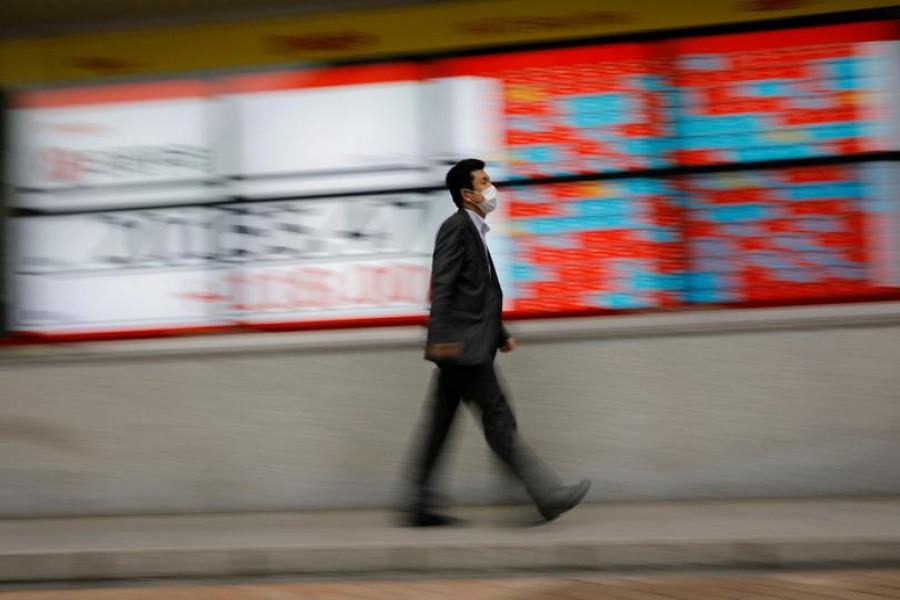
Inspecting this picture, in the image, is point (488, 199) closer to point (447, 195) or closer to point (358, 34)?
point (447, 195)

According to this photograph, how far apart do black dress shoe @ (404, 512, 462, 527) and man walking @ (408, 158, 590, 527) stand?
0.8 inches

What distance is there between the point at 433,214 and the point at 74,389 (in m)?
2.50

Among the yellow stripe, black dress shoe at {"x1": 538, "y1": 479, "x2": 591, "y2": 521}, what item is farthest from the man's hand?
the yellow stripe

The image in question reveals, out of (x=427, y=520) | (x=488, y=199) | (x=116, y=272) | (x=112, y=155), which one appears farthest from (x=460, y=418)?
(x=112, y=155)

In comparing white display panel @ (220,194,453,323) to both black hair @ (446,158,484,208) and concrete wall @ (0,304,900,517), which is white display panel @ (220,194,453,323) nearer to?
concrete wall @ (0,304,900,517)

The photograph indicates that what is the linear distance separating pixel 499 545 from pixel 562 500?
1.50ft

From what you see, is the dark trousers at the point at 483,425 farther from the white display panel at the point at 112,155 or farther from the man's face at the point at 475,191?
the white display panel at the point at 112,155

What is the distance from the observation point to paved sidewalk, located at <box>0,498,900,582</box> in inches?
182

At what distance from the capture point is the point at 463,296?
201 inches

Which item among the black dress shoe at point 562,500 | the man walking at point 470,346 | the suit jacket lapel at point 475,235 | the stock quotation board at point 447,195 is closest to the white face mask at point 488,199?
the man walking at point 470,346

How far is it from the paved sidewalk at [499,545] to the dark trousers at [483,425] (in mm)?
249

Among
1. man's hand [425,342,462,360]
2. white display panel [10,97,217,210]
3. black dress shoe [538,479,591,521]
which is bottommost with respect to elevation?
black dress shoe [538,479,591,521]

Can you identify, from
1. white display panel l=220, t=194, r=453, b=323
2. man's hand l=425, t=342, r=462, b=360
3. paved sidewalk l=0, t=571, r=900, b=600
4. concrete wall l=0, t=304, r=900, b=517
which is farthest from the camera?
white display panel l=220, t=194, r=453, b=323

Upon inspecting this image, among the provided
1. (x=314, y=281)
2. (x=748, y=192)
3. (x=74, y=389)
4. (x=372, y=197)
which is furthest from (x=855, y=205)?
(x=74, y=389)
